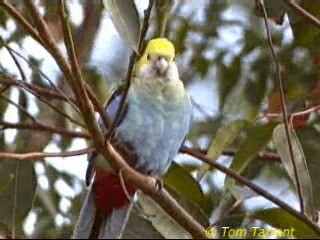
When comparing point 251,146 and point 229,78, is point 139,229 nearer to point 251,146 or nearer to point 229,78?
point 251,146

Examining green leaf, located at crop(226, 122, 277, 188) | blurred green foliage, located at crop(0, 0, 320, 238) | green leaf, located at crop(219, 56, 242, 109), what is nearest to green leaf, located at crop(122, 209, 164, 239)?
blurred green foliage, located at crop(0, 0, 320, 238)

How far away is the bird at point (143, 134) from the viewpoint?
1.30 m

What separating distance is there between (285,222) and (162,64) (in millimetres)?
373

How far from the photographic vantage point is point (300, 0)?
1.40 meters

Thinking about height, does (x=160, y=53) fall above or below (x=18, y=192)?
above

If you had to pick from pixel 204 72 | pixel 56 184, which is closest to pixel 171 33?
pixel 204 72

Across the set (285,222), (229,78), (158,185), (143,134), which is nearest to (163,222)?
(158,185)

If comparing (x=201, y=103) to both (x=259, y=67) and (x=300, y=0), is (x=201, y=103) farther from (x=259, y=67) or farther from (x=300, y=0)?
(x=300, y=0)

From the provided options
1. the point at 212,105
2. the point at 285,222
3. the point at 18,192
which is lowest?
the point at 285,222

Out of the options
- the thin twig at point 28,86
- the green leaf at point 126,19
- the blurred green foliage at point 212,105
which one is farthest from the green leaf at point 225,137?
the green leaf at point 126,19

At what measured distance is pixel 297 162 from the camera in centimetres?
110

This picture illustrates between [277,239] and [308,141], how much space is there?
227mm

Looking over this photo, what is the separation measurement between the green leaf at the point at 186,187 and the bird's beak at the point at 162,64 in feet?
0.67

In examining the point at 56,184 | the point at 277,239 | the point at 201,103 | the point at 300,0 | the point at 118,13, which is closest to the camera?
the point at 118,13
